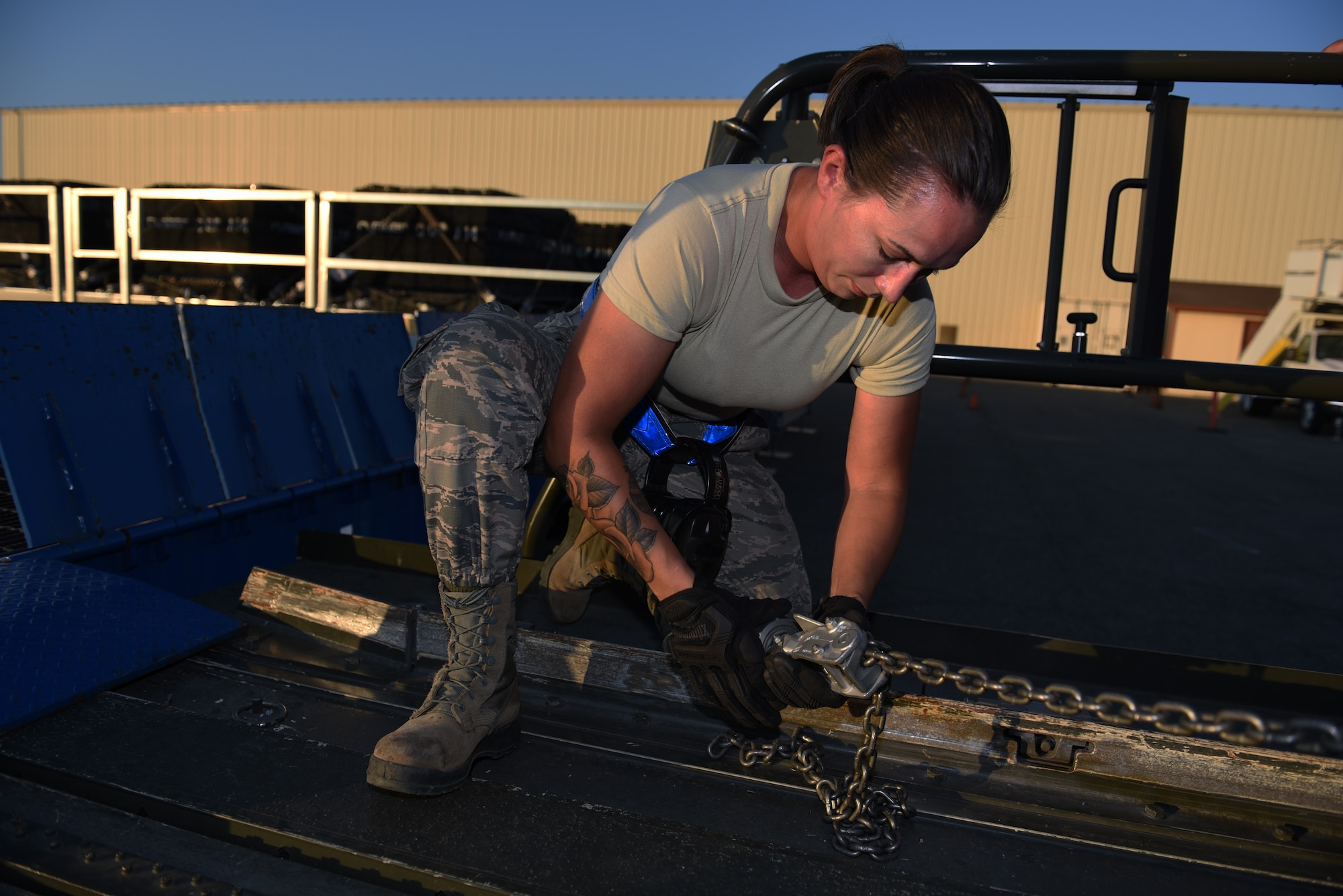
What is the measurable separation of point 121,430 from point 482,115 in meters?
23.0

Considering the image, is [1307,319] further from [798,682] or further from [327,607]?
[327,607]

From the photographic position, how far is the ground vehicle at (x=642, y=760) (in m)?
1.27

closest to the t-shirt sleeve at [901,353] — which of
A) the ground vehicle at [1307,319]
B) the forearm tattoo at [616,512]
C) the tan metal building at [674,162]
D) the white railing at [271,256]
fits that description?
the forearm tattoo at [616,512]

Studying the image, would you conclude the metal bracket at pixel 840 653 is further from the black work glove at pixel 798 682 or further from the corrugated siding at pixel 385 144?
the corrugated siding at pixel 385 144

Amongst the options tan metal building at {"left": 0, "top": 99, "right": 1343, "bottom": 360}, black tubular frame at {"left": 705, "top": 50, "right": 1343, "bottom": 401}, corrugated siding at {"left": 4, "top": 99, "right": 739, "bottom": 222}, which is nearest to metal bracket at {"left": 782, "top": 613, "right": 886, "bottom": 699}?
black tubular frame at {"left": 705, "top": 50, "right": 1343, "bottom": 401}

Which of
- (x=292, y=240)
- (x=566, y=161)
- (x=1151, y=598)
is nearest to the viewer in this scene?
(x=1151, y=598)

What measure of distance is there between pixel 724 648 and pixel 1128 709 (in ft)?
2.01

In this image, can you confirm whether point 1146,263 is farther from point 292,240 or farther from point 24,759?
point 292,240

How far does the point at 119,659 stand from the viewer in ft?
5.67

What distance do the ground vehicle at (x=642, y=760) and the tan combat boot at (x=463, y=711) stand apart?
0.16 feet

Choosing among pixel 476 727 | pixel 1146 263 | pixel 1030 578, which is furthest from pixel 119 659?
pixel 1030 578

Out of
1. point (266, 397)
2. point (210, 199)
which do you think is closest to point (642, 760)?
point (266, 397)

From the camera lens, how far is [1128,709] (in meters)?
1.26

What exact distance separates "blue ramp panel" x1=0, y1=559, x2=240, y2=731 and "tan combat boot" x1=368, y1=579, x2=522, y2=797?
26.2 inches
